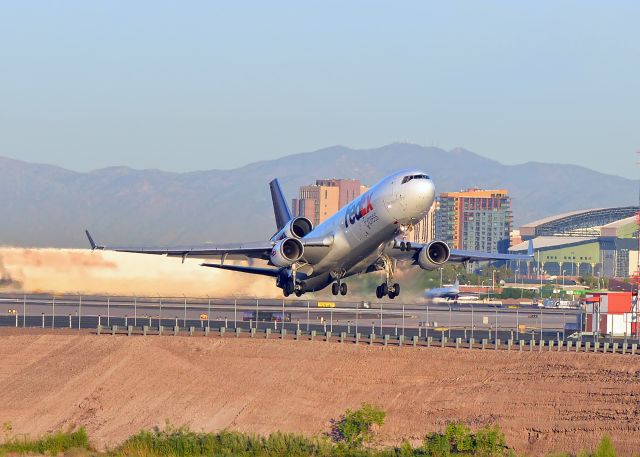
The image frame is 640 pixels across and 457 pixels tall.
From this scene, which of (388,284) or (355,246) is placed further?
(388,284)

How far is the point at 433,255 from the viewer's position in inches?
2741

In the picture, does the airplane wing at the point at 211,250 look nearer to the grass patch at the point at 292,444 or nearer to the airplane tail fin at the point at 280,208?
the airplane tail fin at the point at 280,208

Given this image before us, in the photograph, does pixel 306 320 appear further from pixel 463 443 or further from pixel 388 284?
pixel 463 443

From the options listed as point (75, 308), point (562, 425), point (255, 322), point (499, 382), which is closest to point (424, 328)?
point (255, 322)

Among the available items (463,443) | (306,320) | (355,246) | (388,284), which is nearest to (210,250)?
(388,284)

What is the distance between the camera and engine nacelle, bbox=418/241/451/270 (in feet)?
228

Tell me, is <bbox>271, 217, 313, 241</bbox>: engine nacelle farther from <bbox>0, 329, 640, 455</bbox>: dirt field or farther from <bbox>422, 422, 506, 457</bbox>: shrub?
<bbox>422, 422, 506, 457</bbox>: shrub

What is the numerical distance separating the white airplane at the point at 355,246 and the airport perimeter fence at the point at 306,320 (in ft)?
29.3

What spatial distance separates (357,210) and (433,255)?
6359 mm

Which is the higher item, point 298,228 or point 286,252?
point 298,228

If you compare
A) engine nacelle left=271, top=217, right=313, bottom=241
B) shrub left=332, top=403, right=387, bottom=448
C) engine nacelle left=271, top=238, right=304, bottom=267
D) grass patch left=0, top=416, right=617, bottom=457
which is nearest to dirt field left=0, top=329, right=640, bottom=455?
shrub left=332, top=403, right=387, bottom=448

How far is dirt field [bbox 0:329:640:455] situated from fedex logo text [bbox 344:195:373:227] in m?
11.0

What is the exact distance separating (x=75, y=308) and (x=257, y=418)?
51141mm

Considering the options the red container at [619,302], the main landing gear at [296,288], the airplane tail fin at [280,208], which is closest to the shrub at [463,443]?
the main landing gear at [296,288]
